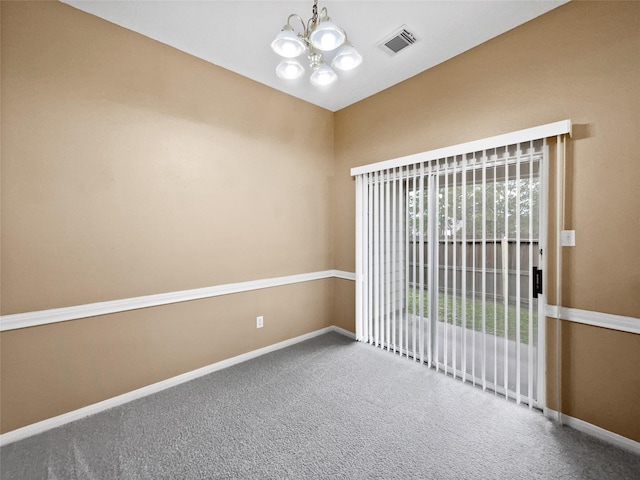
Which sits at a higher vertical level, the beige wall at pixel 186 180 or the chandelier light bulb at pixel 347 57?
the chandelier light bulb at pixel 347 57

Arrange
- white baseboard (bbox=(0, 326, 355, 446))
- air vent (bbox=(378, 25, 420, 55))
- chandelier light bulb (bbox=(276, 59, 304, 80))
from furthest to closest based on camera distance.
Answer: air vent (bbox=(378, 25, 420, 55)) < chandelier light bulb (bbox=(276, 59, 304, 80)) < white baseboard (bbox=(0, 326, 355, 446))

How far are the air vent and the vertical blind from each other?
0.97 metres

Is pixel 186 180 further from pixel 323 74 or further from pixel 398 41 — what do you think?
pixel 398 41

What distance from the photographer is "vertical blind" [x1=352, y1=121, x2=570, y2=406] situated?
216 centimetres

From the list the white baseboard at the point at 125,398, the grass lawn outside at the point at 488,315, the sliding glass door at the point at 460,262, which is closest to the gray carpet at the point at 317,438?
the white baseboard at the point at 125,398

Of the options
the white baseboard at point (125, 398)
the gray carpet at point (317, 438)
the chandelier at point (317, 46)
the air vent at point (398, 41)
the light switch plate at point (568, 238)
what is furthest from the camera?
the air vent at point (398, 41)

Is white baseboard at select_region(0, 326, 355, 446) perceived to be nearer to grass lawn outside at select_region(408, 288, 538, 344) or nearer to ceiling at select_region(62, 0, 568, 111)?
grass lawn outside at select_region(408, 288, 538, 344)

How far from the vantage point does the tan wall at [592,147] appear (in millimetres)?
1778

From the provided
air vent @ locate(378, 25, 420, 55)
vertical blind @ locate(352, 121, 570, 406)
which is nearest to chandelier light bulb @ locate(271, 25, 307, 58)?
air vent @ locate(378, 25, 420, 55)

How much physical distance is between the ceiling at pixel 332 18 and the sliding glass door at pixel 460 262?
3.22ft

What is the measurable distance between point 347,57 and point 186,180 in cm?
171

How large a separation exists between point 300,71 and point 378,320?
8.73 feet

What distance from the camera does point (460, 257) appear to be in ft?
8.35

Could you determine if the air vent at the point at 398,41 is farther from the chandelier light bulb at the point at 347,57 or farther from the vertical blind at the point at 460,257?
the vertical blind at the point at 460,257
